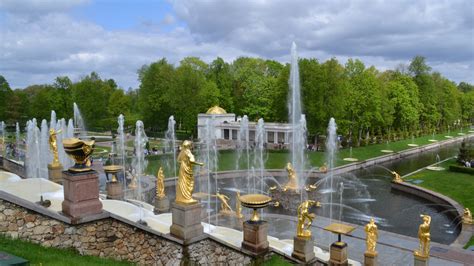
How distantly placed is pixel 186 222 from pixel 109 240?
192cm

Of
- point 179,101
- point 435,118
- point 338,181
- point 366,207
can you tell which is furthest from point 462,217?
point 435,118

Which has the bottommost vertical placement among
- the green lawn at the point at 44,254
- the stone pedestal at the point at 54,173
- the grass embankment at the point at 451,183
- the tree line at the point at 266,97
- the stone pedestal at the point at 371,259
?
the grass embankment at the point at 451,183

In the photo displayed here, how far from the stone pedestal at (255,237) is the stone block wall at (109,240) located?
56 centimetres

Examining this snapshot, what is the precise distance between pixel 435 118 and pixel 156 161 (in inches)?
2143

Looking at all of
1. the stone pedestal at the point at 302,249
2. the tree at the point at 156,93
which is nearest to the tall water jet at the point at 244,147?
the tree at the point at 156,93

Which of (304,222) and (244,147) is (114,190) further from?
(244,147)

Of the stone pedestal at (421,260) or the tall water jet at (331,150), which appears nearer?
the stone pedestal at (421,260)

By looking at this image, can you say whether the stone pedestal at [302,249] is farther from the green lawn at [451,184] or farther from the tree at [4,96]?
the tree at [4,96]

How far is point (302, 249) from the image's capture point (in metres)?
11.5

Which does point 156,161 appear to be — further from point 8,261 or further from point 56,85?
point 56,85

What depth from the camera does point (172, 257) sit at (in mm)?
9672

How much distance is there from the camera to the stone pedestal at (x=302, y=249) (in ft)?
37.5

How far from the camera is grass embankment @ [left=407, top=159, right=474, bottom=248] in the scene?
75.5 feet

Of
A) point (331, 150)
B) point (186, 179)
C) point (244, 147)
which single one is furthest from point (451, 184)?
point (244, 147)
